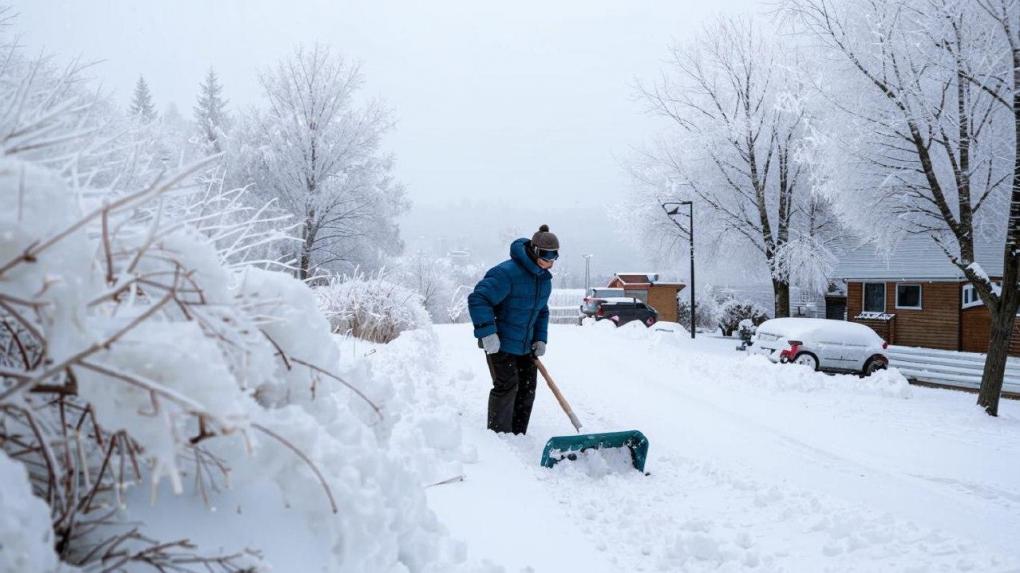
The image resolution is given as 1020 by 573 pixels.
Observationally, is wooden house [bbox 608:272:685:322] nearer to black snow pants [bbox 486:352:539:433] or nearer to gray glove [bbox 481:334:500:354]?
black snow pants [bbox 486:352:539:433]

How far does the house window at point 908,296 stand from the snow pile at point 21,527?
85.4 ft

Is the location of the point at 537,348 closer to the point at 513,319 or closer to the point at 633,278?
the point at 513,319

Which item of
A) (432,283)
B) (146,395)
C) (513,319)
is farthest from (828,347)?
(432,283)

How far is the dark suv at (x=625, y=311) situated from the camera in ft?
84.3

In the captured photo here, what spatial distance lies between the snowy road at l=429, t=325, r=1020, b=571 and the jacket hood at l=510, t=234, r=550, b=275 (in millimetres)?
1534

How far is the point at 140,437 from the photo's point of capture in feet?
3.10

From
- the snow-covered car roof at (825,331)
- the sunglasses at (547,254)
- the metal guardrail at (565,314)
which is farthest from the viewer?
the metal guardrail at (565,314)

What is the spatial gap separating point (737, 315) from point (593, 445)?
23308mm

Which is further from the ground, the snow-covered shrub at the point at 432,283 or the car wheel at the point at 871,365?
the snow-covered shrub at the point at 432,283

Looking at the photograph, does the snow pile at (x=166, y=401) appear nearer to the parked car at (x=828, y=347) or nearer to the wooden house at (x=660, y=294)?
the parked car at (x=828, y=347)

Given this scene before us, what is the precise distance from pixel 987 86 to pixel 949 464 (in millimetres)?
5876

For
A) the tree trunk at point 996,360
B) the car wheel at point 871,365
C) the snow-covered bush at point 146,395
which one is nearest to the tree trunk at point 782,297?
the car wheel at point 871,365

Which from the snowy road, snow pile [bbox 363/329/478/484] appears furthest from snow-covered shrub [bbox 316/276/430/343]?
snow pile [bbox 363/329/478/484]

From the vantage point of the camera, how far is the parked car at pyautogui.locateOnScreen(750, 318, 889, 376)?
12.3 metres
